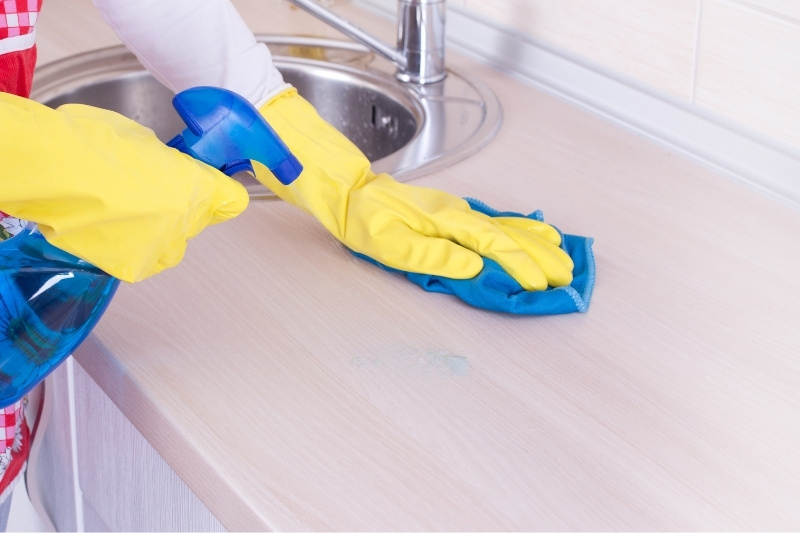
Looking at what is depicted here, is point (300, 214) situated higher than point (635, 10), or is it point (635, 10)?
point (635, 10)

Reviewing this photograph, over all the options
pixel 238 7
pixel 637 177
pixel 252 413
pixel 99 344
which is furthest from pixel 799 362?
pixel 238 7

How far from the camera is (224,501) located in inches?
25.4

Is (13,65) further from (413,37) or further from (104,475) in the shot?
(413,37)

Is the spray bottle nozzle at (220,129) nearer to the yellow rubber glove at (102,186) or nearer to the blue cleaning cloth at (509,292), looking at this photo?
the yellow rubber glove at (102,186)

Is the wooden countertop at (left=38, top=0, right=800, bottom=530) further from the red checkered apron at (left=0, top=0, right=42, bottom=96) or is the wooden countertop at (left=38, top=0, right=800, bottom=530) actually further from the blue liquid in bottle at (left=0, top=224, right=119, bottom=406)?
the red checkered apron at (left=0, top=0, right=42, bottom=96)

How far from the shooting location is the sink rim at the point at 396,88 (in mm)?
Answer: 1061

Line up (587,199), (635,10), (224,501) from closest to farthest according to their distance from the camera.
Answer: (224,501), (587,199), (635,10)

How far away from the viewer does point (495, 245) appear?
2.68 ft

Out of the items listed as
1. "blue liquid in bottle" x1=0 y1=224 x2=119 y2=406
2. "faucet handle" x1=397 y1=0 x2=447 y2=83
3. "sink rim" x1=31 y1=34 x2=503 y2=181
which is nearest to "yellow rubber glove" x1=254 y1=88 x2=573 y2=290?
"sink rim" x1=31 y1=34 x2=503 y2=181

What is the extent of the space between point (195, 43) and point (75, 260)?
36cm

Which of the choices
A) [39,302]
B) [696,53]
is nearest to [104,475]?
[39,302]

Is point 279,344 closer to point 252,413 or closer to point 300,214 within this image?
point 252,413

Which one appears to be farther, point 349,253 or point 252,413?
point 349,253

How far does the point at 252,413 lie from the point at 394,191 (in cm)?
27
